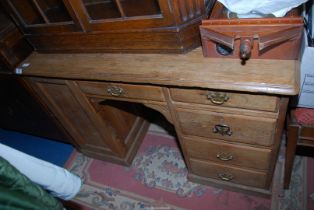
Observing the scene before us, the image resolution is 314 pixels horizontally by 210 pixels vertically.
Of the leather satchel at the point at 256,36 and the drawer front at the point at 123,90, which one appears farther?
the drawer front at the point at 123,90

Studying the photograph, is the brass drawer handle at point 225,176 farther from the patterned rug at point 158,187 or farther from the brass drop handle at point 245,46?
the brass drop handle at point 245,46

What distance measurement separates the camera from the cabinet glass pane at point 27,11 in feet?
3.92

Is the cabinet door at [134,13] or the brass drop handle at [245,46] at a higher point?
the cabinet door at [134,13]

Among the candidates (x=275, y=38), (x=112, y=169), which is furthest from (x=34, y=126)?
(x=275, y=38)

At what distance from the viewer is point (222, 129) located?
107 centimetres

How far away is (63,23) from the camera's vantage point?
117cm

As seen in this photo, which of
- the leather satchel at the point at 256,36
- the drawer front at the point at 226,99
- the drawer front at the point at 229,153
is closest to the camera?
the leather satchel at the point at 256,36

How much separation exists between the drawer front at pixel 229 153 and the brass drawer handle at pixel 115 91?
41 centimetres

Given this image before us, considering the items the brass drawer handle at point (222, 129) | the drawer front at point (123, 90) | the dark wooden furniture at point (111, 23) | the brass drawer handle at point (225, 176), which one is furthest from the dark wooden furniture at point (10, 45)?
the brass drawer handle at point (225, 176)

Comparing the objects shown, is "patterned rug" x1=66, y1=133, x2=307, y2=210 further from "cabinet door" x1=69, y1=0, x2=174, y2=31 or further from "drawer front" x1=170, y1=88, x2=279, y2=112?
"cabinet door" x1=69, y1=0, x2=174, y2=31

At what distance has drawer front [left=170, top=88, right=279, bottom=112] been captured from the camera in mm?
873

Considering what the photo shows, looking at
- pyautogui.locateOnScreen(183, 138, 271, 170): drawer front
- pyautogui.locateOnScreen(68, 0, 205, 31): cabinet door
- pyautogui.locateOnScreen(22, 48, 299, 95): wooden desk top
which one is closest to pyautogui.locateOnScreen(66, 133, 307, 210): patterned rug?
pyautogui.locateOnScreen(183, 138, 271, 170): drawer front

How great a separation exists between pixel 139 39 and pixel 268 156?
2.56ft

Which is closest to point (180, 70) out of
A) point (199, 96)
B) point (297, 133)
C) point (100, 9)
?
point (199, 96)
